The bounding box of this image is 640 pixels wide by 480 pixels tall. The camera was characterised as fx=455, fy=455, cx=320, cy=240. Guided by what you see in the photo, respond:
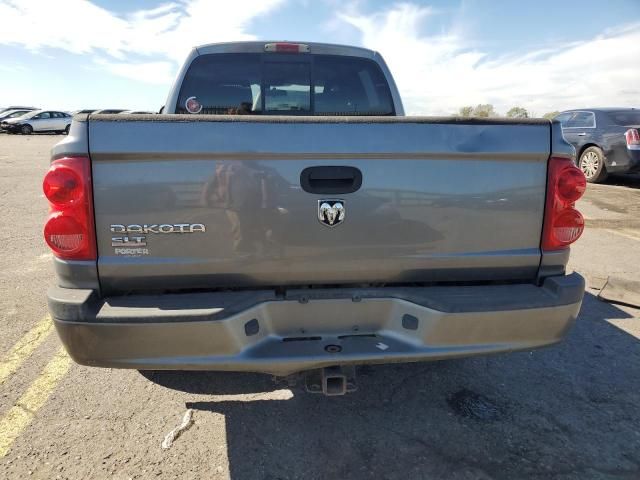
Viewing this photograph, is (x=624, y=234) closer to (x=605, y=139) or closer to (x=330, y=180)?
(x=605, y=139)

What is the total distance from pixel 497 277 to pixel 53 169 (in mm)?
2022

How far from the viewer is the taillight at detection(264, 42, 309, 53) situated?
12.0 feet

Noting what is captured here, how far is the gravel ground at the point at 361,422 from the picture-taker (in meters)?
2.19

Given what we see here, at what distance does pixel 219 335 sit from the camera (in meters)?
1.91

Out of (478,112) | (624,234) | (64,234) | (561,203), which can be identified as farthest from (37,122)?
(561,203)

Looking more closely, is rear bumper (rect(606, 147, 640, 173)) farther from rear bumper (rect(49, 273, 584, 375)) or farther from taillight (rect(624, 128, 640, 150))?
rear bumper (rect(49, 273, 584, 375))

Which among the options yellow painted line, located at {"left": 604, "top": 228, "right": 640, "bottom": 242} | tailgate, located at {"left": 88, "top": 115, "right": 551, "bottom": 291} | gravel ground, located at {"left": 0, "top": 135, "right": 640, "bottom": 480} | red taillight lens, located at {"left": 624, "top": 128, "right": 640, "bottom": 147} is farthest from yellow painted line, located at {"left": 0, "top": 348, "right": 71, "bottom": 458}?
red taillight lens, located at {"left": 624, "top": 128, "right": 640, "bottom": 147}

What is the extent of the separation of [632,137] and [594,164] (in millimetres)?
1253

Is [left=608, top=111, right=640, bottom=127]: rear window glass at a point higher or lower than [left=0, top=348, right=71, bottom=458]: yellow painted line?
higher

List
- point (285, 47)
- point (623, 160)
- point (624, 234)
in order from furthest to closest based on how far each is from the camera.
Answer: point (623, 160), point (624, 234), point (285, 47)

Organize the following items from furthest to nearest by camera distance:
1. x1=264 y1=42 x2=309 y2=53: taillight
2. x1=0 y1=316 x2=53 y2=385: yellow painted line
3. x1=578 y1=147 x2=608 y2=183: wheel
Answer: x1=578 y1=147 x2=608 y2=183: wheel < x1=264 y1=42 x2=309 y2=53: taillight < x1=0 y1=316 x2=53 y2=385: yellow painted line

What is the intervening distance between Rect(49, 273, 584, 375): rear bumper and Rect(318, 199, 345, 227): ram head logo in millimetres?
333

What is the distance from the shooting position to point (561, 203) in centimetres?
211

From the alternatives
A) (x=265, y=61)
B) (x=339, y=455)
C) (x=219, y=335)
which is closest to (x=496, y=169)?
(x=219, y=335)
